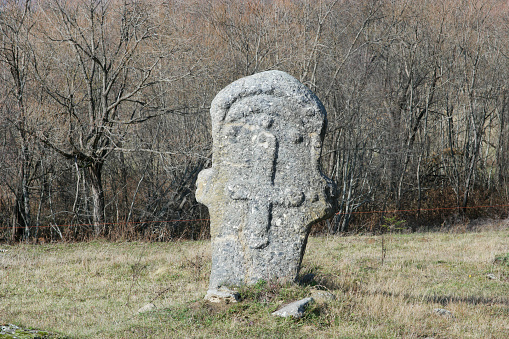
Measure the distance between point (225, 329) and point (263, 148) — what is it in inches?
87.4

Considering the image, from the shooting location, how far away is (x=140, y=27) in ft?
48.0

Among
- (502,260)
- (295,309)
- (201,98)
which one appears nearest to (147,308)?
(295,309)

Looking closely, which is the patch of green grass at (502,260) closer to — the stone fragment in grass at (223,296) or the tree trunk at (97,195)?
the stone fragment in grass at (223,296)

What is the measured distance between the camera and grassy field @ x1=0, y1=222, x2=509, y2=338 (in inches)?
205

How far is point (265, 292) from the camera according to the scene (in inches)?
230

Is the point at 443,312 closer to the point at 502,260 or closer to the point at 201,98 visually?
the point at 502,260

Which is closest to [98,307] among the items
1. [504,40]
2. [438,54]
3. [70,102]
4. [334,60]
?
[70,102]

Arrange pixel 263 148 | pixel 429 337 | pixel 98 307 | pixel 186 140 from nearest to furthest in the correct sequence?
pixel 429 337 < pixel 263 148 < pixel 98 307 < pixel 186 140

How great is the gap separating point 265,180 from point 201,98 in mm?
11715

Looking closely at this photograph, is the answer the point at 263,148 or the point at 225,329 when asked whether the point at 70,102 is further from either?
the point at 225,329

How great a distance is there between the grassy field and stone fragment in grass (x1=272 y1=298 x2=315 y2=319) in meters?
0.07

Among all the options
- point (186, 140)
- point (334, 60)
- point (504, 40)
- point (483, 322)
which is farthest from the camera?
point (504, 40)

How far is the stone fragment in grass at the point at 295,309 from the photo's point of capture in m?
5.23

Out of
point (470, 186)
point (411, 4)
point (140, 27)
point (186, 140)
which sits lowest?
point (470, 186)
